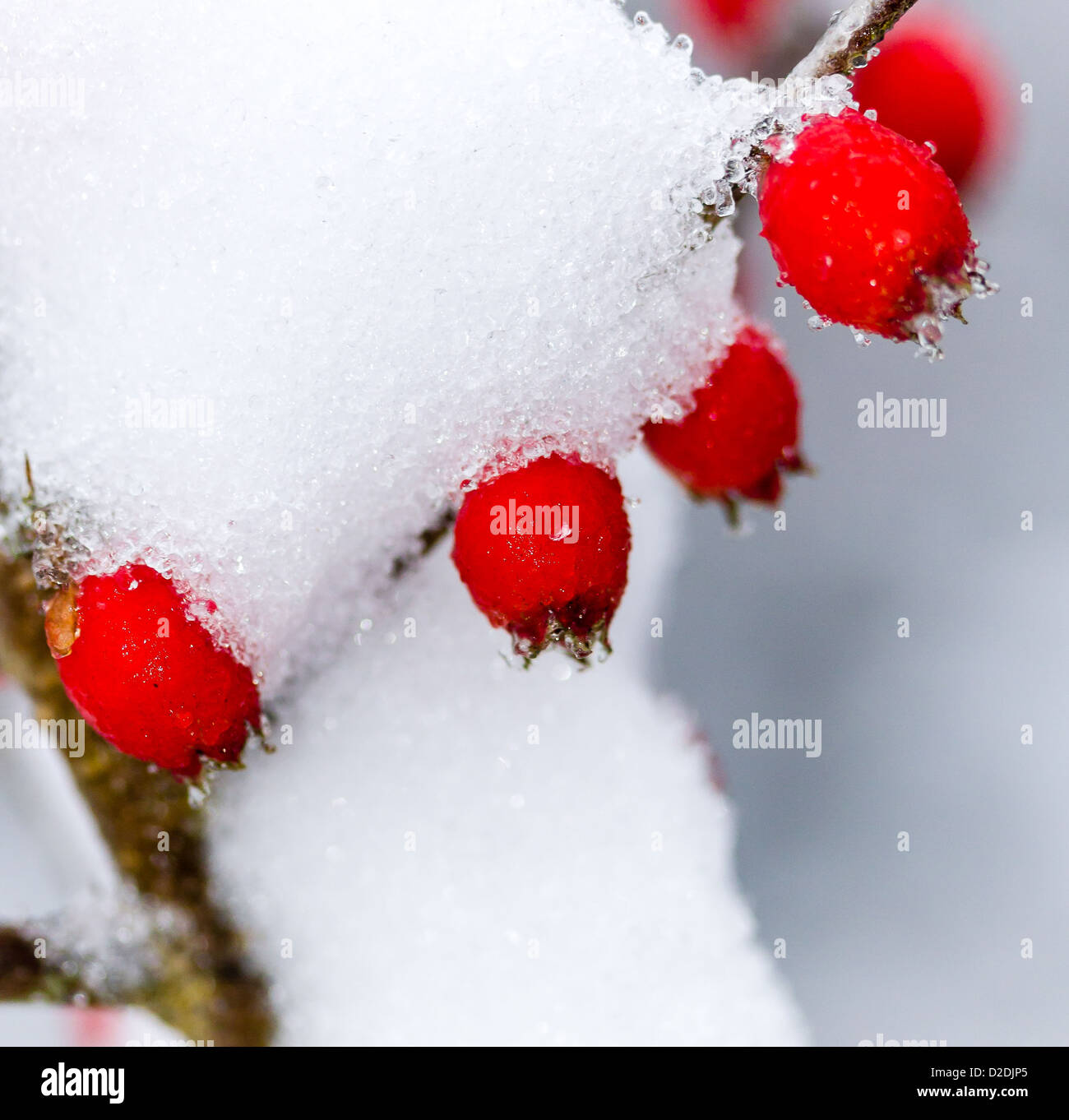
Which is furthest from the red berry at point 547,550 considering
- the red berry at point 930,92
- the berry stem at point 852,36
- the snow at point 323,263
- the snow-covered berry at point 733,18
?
the snow-covered berry at point 733,18

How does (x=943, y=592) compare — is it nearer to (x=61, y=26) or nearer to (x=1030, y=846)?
(x=1030, y=846)

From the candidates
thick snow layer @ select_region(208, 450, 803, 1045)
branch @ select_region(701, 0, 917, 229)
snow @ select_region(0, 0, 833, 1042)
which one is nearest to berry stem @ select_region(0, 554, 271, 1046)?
thick snow layer @ select_region(208, 450, 803, 1045)

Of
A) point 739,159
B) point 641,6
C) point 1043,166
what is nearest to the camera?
point 739,159

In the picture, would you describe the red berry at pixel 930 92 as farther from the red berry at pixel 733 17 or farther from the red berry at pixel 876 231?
the red berry at pixel 876 231

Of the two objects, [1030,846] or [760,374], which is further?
[1030,846]

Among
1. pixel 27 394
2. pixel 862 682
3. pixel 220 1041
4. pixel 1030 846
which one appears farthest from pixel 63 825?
pixel 1030 846

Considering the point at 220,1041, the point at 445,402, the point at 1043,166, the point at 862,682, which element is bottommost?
the point at 220,1041
